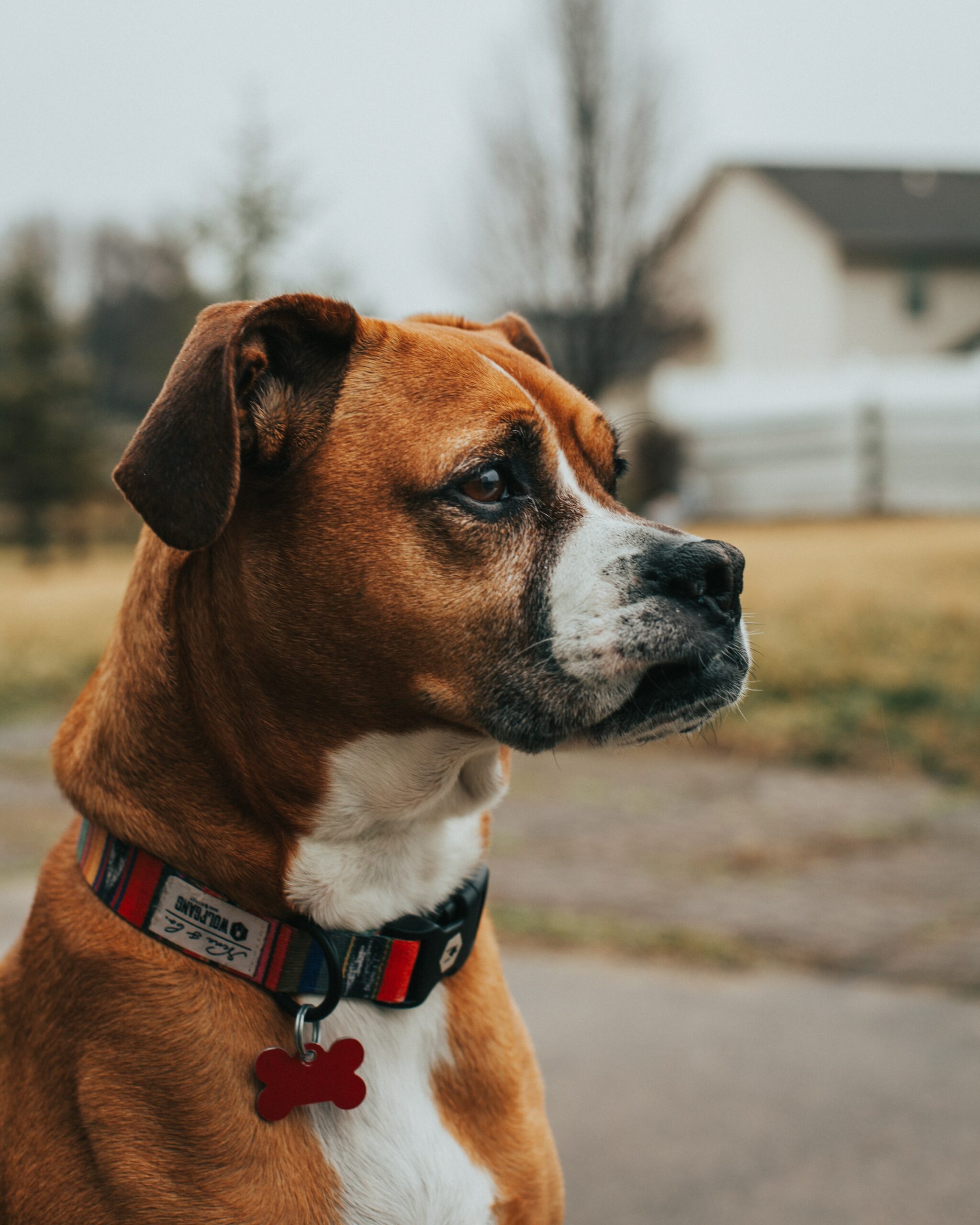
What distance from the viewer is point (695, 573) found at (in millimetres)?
1800

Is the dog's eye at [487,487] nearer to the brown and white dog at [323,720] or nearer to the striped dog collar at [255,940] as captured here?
the brown and white dog at [323,720]

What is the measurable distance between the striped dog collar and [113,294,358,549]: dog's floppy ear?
52 cm

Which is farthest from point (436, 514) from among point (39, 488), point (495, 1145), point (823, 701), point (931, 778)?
point (39, 488)

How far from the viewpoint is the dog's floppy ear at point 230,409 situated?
5.23 feet

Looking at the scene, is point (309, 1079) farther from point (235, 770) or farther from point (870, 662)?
point (870, 662)

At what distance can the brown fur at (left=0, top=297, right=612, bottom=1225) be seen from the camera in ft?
5.26

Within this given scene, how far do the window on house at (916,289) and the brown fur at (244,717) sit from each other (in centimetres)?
2656

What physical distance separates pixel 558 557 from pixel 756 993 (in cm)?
238

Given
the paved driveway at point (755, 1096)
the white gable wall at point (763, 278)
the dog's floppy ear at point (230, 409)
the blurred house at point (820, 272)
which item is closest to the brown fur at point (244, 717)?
the dog's floppy ear at point (230, 409)

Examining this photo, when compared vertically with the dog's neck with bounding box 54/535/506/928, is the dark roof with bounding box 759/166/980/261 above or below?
below

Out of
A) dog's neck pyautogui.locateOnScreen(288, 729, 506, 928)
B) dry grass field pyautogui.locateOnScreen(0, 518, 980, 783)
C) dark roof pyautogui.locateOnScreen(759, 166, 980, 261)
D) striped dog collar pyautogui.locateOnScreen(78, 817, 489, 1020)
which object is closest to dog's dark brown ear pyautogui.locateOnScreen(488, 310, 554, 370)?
dog's neck pyautogui.locateOnScreen(288, 729, 506, 928)

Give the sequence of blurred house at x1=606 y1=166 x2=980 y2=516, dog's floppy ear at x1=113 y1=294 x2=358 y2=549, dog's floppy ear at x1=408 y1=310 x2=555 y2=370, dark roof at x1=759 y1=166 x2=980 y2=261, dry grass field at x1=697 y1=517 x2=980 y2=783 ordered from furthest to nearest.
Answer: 1. dark roof at x1=759 y1=166 x2=980 y2=261
2. blurred house at x1=606 y1=166 x2=980 y2=516
3. dry grass field at x1=697 y1=517 x2=980 y2=783
4. dog's floppy ear at x1=408 y1=310 x2=555 y2=370
5. dog's floppy ear at x1=113 y1=294 x2=358 y2=549

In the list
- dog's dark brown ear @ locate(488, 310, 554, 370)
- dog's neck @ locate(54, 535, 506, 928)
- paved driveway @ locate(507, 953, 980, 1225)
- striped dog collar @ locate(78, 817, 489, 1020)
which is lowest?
paved driveway @ locate(507, 953, 980, 1225)

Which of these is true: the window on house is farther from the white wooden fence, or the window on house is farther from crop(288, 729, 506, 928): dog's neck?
crop(288, 729, 506, 928): dog's neck
